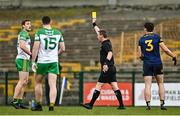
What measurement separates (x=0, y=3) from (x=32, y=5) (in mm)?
A: 2164

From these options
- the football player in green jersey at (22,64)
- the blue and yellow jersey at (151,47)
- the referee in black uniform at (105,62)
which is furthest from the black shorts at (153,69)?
the football player in green jersey at (22,64)

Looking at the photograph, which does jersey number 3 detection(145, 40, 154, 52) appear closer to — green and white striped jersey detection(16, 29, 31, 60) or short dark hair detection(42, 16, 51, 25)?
short dark hair detection(42, 16, 51, 25)

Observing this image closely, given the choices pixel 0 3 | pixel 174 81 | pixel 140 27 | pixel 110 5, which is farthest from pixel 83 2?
pixel 174 81

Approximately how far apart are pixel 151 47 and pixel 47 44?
8.43 feet

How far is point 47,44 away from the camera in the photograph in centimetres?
1491

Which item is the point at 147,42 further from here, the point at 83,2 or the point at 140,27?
the point at 83,2

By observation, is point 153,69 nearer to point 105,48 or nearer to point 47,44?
point 105,48

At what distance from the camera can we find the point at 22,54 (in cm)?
1662

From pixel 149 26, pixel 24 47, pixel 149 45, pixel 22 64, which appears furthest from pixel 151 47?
pixel 22 64

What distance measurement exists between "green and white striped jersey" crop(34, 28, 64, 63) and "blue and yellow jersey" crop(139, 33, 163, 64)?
7.24 feet

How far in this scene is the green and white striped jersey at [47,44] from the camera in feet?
48.8

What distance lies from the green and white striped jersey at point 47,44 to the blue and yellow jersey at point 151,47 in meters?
2.21

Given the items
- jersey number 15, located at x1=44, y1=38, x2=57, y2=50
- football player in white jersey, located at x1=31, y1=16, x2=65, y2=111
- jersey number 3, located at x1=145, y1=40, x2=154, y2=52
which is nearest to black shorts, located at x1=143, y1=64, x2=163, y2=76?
jersey number 3, located at x1=145, y1=40, x2=154, y2=52

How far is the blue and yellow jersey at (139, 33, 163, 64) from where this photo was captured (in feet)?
52.3
